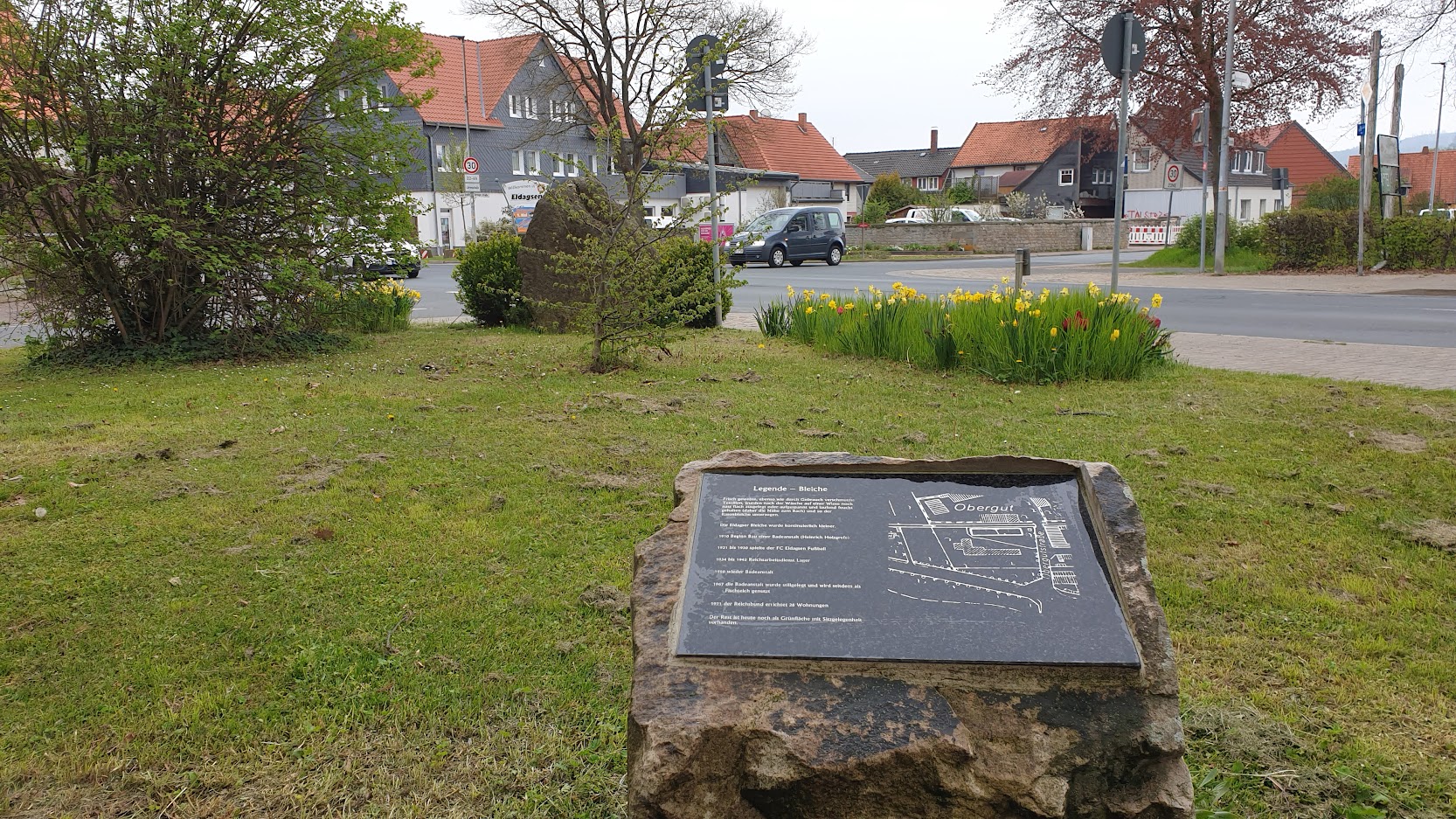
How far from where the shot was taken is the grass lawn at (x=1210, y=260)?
76.9 feet

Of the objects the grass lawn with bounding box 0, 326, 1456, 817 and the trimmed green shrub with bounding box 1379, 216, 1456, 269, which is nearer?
the grass lawn with bounding box 0, 326, 1456, 817

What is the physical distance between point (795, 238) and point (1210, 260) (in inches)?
435

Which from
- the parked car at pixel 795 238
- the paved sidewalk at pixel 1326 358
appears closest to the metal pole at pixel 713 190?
the paved sidewalk at pixel 1326 358

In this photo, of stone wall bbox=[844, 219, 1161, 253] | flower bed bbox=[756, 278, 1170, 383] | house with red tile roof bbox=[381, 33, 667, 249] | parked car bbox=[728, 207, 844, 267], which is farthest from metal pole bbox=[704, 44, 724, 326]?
house with red tile roof bbox=[381, 33, 667, 249]

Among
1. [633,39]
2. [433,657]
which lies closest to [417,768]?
[433,657]

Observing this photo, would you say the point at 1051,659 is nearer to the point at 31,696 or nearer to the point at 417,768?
the point at 417,768

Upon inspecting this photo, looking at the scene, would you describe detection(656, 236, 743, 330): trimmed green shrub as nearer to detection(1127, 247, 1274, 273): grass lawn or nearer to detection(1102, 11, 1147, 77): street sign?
detection(1102, 11, 1147, 77): street sign

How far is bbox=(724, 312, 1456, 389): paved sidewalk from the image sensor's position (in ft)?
27.0

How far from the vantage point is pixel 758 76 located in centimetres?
3972

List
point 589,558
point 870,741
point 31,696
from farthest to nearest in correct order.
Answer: point 589,558 < point 31,696 < point 870,741

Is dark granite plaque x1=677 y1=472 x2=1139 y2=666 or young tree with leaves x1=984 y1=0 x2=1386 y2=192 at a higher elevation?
young tree with leaves x1=984 y1=0 x2=1386 y2=192

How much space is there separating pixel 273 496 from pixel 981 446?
12.6ft

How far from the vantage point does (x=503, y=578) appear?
14.0 feet

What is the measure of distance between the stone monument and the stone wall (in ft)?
127
